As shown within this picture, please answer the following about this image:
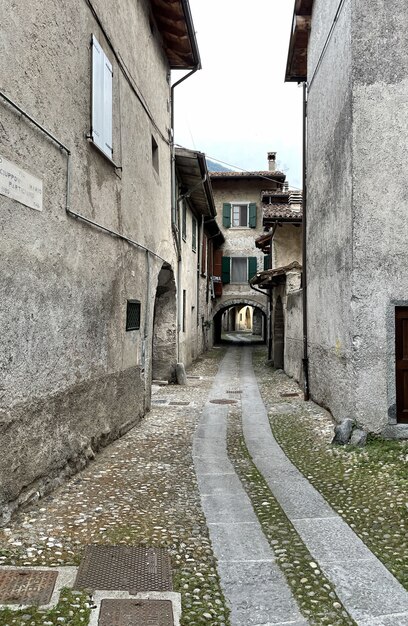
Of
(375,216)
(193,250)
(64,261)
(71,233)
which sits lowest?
(64,261)

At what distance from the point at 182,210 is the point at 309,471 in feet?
35.4

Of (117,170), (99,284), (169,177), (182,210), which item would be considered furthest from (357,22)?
(182,210)

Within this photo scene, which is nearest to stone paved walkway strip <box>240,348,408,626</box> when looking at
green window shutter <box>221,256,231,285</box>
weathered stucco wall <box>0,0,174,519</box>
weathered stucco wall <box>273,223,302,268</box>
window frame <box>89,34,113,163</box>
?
weathered stucco wall <box>0,0,174,519</box>

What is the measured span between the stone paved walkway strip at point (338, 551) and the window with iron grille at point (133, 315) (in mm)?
2665

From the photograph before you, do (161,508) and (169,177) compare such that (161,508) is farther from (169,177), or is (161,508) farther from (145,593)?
(169,177)

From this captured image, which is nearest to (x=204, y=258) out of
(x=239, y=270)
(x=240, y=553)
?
(x=239, y=270)

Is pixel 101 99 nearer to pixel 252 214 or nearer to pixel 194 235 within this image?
pixel 194 235

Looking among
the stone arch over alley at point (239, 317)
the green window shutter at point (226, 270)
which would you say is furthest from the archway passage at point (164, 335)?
Answer: the green window shutter at point (226, 270)

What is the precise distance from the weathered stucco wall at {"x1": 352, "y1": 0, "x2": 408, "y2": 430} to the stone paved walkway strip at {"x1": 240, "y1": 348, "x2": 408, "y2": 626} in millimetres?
1558

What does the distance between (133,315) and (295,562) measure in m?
5.01

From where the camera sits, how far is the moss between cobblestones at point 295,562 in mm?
2914

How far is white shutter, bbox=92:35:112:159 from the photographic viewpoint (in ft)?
19.5

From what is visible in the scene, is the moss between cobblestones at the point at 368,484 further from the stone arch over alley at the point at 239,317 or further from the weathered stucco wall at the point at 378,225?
the stone arch over alley at the point at 239,317

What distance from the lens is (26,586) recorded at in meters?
3.11
